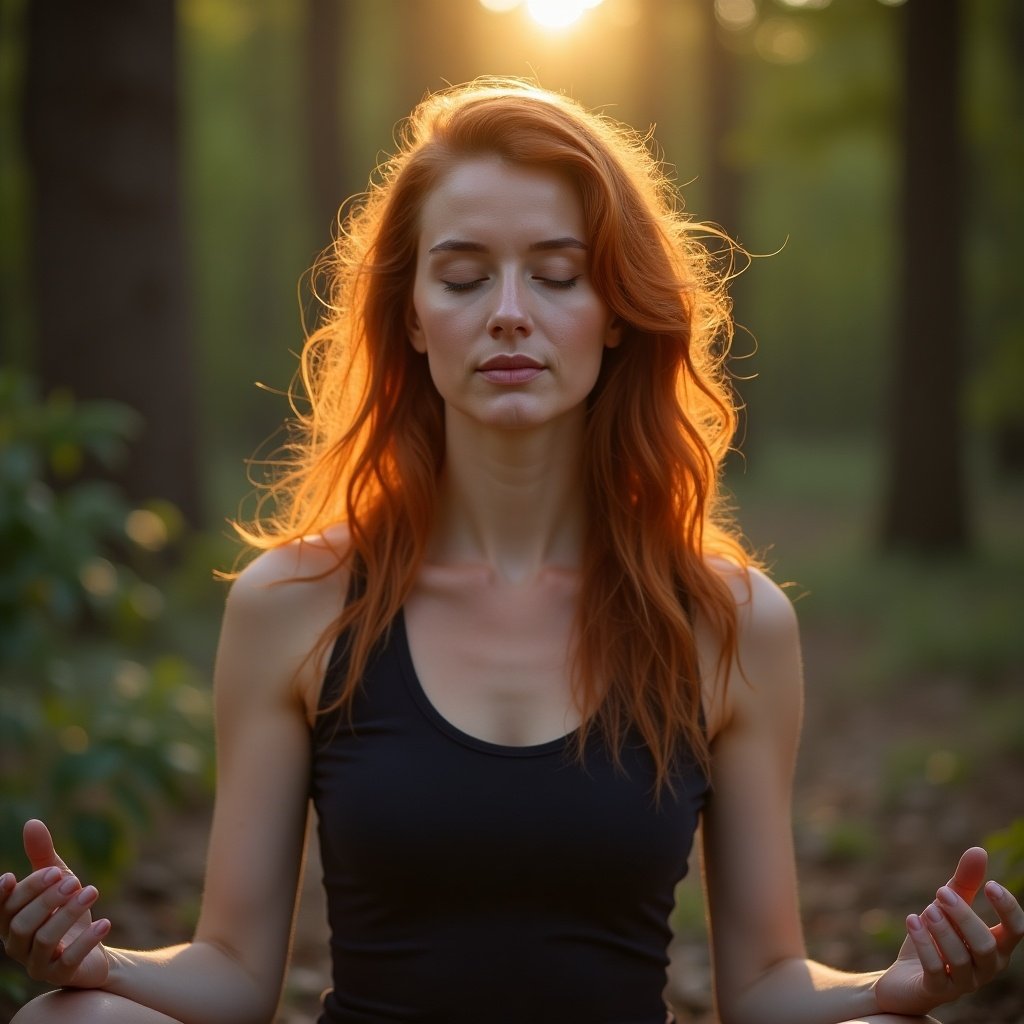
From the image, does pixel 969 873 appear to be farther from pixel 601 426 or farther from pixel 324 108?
pixel 324 108

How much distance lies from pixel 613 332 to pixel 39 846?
1318 mm

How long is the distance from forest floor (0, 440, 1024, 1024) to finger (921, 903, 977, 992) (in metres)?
→ 1.41

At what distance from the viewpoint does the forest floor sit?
4223 mm

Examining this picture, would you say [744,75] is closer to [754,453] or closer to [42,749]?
[754,453]

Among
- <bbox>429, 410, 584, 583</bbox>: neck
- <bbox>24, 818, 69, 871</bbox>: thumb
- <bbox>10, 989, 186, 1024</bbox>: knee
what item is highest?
<bbox>429, 410, 584, 583</bbox>: neck

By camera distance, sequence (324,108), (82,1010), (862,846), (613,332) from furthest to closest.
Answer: (324,108), (862,846), (613,332), (82,1010)

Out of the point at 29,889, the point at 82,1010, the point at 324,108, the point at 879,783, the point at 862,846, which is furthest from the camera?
the point at 324,108

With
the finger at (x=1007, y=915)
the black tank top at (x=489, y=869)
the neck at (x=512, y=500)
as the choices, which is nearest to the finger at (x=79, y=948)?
the black tank top at (x=489, y=869)

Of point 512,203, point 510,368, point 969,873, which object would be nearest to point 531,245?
point 512,203

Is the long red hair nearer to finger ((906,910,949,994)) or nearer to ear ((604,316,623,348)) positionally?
ear ((604,316,623,348))

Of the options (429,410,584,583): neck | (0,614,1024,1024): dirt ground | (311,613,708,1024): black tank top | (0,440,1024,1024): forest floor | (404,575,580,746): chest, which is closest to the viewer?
(311,613,708,1024): black tank top

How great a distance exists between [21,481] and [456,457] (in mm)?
1269

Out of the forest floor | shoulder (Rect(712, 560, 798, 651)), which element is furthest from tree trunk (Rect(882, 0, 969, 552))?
shoulder (Rect(712, 560, 798, 651))

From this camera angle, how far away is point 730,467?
20.4 meters
